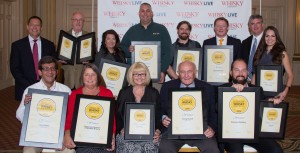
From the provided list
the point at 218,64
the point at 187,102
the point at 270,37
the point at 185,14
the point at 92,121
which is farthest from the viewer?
the point at 185,14

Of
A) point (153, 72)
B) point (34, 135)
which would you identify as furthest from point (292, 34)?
point (34, 135)

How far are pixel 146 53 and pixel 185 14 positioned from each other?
6.87ft

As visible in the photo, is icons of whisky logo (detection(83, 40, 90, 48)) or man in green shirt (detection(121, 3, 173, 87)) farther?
man in green shirt (detection(121, 3, 173, 87))

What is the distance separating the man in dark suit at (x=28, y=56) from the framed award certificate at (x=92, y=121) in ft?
5.23

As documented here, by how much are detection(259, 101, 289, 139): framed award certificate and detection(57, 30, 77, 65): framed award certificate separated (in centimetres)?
253

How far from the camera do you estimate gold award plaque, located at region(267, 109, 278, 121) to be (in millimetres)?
Answer: 4232

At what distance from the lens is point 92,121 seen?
3.89 metres

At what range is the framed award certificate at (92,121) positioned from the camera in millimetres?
3871

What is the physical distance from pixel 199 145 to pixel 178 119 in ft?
1.23

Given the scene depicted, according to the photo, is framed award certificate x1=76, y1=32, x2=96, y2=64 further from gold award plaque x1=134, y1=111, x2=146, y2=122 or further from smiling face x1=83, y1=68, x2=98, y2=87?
gold award plaque x1=134, y1=111, x2=146, y2=122

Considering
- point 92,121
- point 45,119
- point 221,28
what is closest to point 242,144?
point 92,121

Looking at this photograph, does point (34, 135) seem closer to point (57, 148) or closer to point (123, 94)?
point (57, 148)

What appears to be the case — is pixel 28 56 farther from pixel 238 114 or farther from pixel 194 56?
pixel 238 114

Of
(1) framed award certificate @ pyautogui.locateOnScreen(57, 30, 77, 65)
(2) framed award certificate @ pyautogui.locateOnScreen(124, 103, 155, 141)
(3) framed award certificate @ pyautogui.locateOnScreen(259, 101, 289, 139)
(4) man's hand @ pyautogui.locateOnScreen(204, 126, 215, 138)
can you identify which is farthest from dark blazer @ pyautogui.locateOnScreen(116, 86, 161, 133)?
(1) framed award certificate @ pyautogui.locateOnScreen(57, 30, 77, 65)
